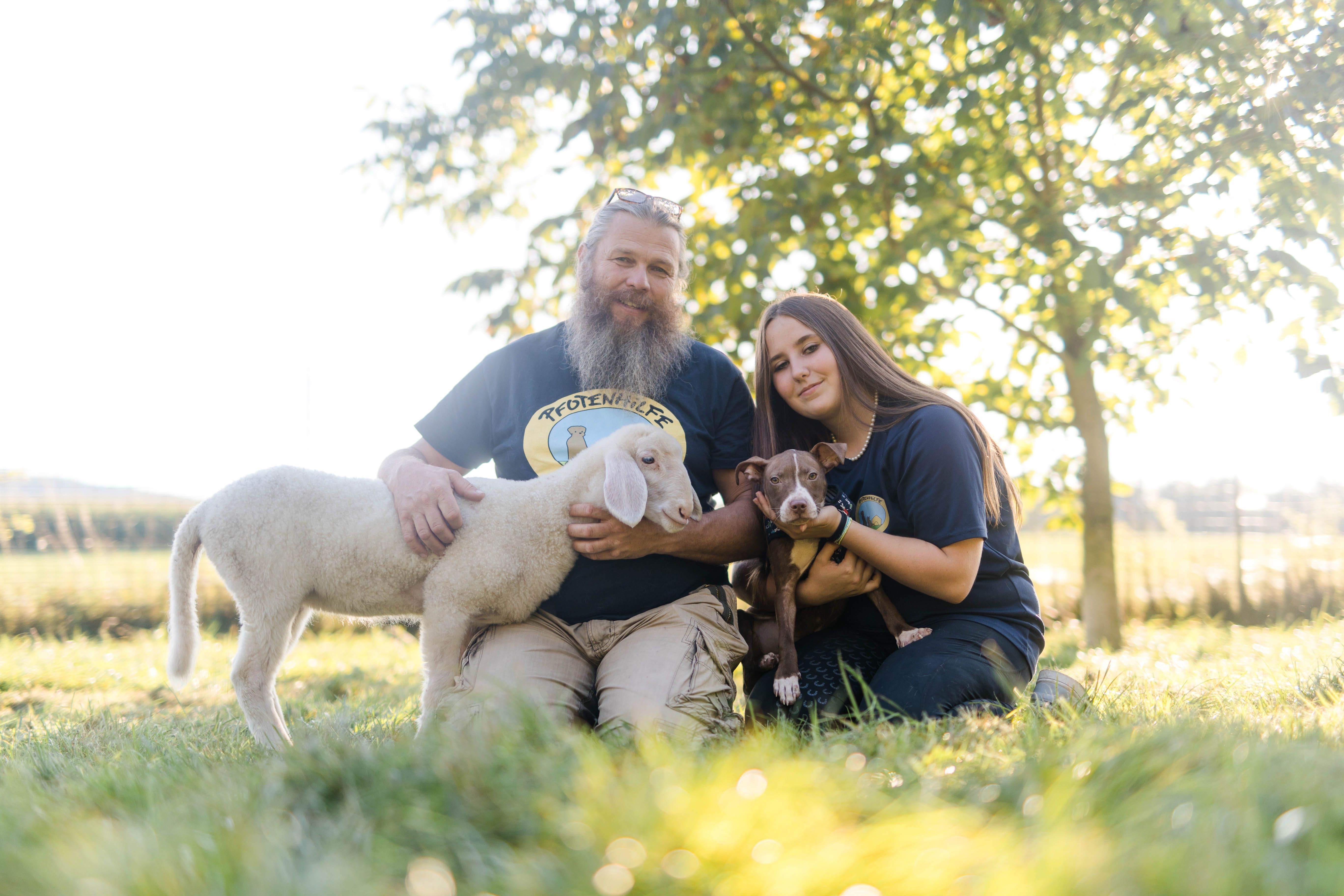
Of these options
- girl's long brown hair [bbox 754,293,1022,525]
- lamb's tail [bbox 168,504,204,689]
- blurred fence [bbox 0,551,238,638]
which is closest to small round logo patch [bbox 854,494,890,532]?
girl's long brown hair [bbox 754,293,1022,525]

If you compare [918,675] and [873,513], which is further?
[873,513]

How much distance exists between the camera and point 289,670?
653 cm

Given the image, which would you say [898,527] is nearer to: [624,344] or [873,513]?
[873,513]

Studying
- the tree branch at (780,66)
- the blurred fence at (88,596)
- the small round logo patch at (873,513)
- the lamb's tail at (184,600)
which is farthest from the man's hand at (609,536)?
the blurred fence at (88,596)

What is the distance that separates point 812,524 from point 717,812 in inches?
79.0

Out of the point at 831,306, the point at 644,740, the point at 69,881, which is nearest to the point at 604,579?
the point at 644,740

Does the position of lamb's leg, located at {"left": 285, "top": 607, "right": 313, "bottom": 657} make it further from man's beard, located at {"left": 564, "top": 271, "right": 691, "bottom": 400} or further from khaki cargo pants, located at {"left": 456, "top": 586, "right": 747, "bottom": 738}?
man's beard, located at {"left": 564, "top": 271, "right": 691, "bottom": 400}

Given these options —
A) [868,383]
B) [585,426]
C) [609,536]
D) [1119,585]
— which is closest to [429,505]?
[609,536]

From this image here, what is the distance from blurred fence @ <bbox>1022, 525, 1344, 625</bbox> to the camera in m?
8.68

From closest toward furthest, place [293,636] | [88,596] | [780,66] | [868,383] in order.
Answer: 1. [293,636]
2. [868,383]
3. [780,66]
4. [88,596]

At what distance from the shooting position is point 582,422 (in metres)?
3.89

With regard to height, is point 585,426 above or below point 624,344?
below

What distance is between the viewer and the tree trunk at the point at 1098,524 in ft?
24.6

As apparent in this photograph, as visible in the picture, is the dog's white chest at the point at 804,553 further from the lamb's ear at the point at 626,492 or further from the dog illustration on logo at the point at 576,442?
the dog illustration on logo at the point at 576,442
